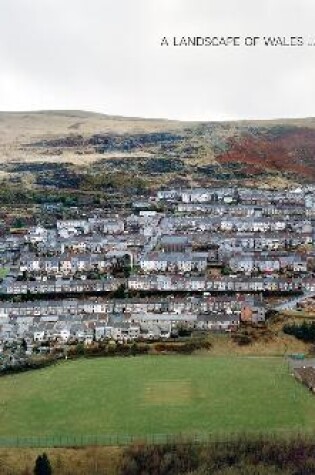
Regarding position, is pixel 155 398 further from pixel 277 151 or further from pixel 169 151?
pixel 277 151

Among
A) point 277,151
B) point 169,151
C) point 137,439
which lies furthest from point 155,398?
point 277,151

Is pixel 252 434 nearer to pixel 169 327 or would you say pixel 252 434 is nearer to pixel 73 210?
pixel 169 327

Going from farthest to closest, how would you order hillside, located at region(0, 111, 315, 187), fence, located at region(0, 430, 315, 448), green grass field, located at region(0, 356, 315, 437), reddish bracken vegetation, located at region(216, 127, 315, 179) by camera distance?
reddish bracken vegetation, located at region(216, 127, 315, 179)
hillside, located at region(0, 111, 315, 187)
green grass field, located at region(0, 356, 315, 437)
fence, located at region(0, 430, 315, 448)

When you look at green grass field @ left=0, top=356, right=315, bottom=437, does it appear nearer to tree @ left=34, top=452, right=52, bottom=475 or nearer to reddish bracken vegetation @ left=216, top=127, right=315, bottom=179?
tree @ left=34, top=452, right=52, bottom=475

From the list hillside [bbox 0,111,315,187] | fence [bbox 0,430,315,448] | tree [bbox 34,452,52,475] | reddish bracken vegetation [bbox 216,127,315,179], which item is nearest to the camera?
tree [bbox 34,452,52,475]

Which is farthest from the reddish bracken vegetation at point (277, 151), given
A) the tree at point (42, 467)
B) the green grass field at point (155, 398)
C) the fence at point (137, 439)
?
the tree at point (42, 467)

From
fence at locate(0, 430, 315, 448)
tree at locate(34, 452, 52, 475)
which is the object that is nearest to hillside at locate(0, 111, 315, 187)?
fence at locate(0, 430, 315, 448)
